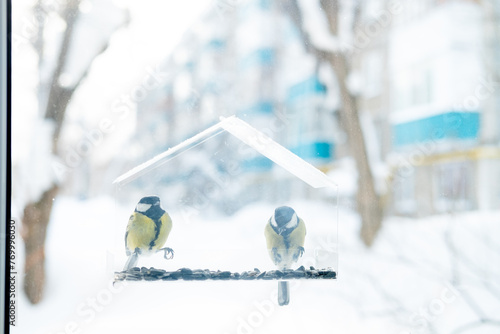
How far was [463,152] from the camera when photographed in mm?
1479

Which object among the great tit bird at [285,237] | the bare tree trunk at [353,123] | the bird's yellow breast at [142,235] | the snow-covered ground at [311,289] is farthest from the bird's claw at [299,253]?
the bare tree trunk at [353,123]

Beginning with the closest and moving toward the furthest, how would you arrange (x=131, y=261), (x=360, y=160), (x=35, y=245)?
1. (x=131, y=261)
2. (x=35, y=245)
3. (x=360, y=160)

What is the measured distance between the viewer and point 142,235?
3.00 feet

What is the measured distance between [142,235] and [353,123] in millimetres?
841

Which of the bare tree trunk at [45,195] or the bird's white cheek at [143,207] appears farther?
the bare tree trunk at [45,195]

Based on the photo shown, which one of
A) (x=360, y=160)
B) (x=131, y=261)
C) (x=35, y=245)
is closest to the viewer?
(x=131, y=261)

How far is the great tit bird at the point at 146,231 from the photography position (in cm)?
91

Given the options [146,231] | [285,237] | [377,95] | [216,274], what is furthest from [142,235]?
[377,95]

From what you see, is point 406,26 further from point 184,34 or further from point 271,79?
point 184,34

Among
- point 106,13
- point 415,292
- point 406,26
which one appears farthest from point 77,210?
point 406,26

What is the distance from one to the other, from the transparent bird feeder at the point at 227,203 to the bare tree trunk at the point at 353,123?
15cm

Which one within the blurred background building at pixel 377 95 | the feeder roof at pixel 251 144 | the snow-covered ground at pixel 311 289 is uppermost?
the blurred background building at pixel 377 95

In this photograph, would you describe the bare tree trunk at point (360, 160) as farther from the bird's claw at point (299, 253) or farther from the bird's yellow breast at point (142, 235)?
the bird's yellow breast at point (142, 235)

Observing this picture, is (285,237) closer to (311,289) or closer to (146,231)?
(146,231)
